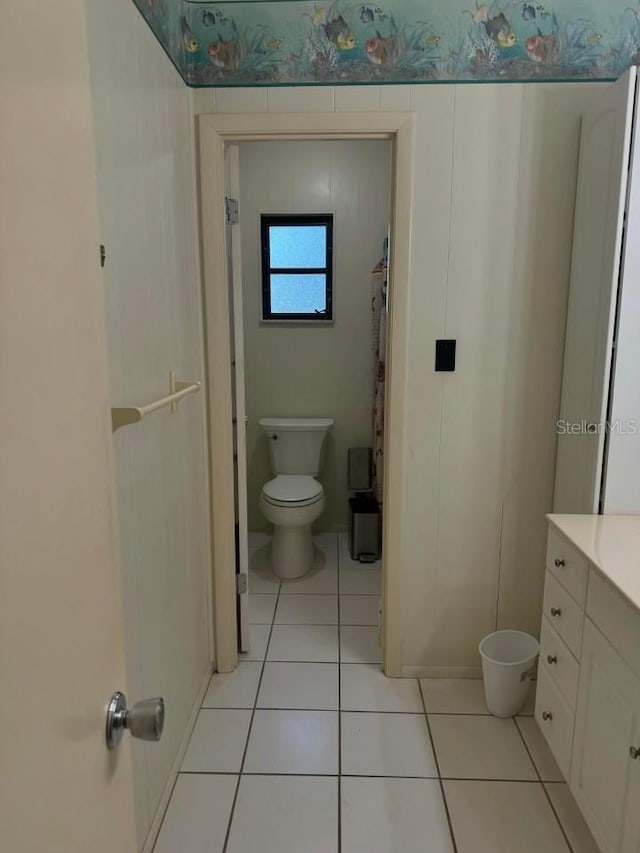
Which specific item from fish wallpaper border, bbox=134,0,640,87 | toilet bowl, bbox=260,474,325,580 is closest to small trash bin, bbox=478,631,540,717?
toilet bowl, bbox=260,474,325,580

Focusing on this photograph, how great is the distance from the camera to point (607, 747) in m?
1.35

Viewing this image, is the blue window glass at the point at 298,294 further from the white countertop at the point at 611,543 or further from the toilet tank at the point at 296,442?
the white countertop at the point at 611,543

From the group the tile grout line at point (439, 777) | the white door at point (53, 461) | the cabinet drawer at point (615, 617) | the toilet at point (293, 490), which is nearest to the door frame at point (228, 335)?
the tile grout line at point (439, 777)

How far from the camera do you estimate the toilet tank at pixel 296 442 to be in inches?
132

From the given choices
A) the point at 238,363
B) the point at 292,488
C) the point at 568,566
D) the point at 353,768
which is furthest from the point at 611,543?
the point at 292,488

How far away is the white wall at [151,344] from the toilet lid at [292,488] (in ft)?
2.96

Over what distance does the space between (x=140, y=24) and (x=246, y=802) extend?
2163 mm

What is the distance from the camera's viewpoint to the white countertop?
1334 millimetres

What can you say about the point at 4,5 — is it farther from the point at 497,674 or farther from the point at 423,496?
the point at 497,674

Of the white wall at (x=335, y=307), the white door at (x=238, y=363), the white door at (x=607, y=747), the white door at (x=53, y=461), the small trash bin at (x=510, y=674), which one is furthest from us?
the white wall at (x=335, y=307)

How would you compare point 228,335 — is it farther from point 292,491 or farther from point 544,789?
point 544,789

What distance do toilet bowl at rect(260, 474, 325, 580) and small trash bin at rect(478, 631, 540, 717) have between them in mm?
1137

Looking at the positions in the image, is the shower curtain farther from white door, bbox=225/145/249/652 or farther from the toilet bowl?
white door, bbox=225/145/249/652

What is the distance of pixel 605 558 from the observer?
1.45m
